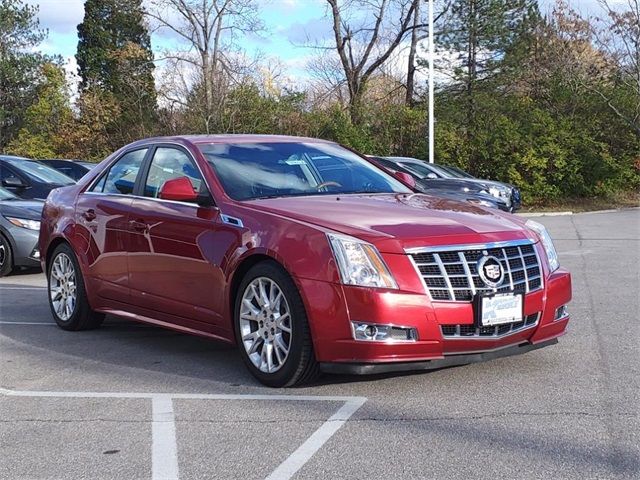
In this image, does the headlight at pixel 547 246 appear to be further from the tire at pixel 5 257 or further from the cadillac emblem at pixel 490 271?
the tire at pixel 5 257

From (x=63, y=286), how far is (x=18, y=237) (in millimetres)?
4131

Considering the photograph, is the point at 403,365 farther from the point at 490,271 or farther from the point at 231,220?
the point at 231,220

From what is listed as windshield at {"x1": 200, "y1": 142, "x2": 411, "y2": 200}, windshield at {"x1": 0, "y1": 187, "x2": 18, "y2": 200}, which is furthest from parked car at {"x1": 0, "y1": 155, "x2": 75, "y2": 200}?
windshield at {"x1": 200, "y1": 142, "x2": 411, "y2": 200}

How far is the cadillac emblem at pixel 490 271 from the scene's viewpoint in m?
4.77

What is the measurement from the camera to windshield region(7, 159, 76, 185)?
13812 millimetres

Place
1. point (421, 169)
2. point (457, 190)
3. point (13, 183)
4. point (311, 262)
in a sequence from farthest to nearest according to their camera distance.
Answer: point (421, 169)
point (457, 190)
point (13, 183)
point (311, 262)

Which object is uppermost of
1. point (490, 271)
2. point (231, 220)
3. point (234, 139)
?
point (234, 139)

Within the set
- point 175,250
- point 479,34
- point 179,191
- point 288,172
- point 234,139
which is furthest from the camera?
point 479,34

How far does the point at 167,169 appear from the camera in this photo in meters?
6.27

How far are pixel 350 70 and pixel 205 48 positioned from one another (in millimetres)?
6992

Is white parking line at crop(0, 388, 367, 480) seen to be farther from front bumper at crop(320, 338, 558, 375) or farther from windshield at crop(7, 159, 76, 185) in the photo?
windshield at crop(7, 159, 76, 185)

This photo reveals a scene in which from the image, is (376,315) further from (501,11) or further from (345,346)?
(501,11)

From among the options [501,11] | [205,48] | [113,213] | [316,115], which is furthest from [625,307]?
[205,48]

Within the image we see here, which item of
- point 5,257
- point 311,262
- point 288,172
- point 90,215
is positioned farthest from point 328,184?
point 5,257
